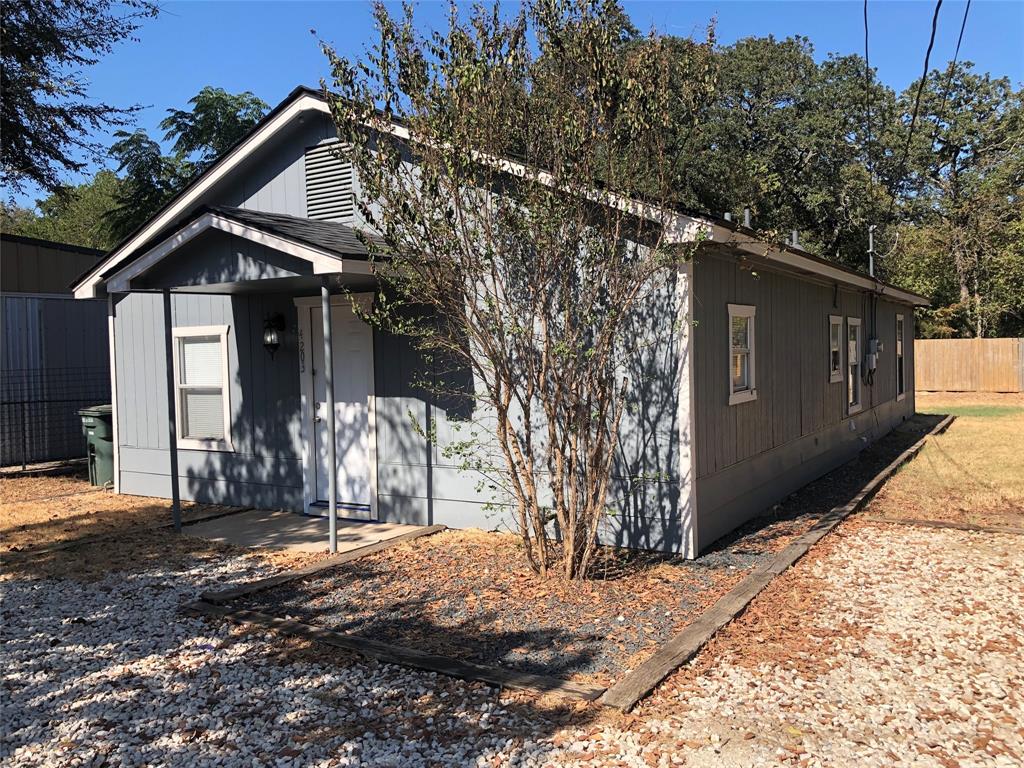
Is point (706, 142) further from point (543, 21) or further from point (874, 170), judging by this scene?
point (543, 21)

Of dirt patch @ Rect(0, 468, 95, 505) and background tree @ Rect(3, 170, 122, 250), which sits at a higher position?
background tree @ Rect(3, 170, 122, 250)

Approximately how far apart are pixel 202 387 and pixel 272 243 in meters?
3.37

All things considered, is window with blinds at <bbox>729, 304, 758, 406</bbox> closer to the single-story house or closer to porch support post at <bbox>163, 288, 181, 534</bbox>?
the single-story house

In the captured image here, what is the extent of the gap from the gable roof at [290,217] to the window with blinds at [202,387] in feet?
3.65

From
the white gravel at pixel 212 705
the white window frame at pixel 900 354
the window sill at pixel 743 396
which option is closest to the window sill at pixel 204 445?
the white gravel at pixel 212 705

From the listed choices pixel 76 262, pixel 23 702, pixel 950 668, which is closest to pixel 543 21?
pixel 950 668

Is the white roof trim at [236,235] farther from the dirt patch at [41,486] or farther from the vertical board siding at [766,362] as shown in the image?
the dirt patch at [41,486]

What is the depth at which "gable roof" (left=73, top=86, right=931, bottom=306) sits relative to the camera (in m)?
5.95

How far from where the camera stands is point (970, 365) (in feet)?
88.3

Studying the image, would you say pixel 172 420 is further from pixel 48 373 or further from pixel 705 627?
pixel 48 373

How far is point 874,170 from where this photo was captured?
33.5 m

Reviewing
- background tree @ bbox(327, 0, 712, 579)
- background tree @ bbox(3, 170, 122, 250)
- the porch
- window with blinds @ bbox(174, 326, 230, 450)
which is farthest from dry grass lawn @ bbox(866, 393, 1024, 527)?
background tree @ bbox(3, 170, 122, 250)

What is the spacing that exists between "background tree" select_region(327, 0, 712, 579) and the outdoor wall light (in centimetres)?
289

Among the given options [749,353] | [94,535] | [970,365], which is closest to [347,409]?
[94,535]
